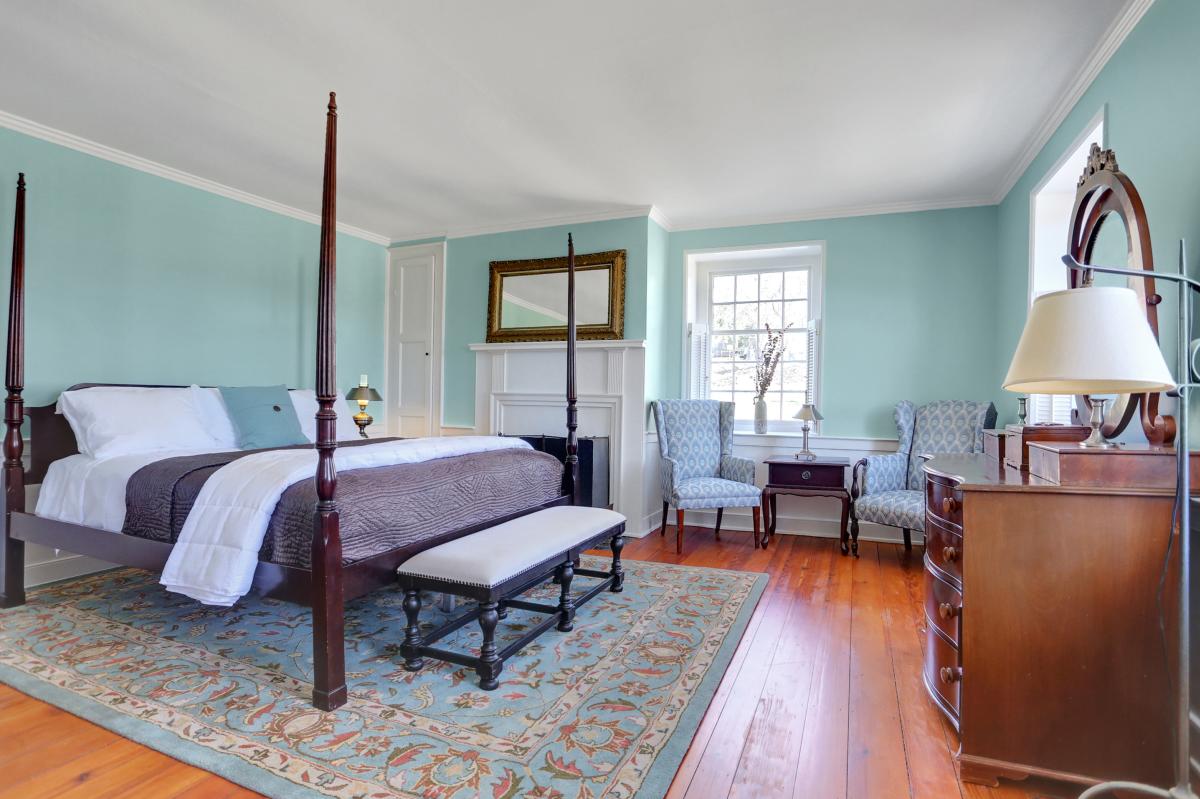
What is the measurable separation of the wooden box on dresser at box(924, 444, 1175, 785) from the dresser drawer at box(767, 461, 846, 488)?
2.64 m

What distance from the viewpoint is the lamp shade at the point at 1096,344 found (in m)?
1.40

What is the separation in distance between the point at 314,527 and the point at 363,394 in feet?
10.8

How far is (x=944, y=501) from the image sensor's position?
2.04 m

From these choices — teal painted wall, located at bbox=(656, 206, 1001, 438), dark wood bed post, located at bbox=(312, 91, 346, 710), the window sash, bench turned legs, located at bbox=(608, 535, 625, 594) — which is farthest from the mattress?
teal painted wall, located at bbox=(656, 206, 1001, 438)

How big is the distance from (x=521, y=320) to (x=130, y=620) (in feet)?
10.9

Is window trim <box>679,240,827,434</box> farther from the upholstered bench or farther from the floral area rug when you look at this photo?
the upholstered bench

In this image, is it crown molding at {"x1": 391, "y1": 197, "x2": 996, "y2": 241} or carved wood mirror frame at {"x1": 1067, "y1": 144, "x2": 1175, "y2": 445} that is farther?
crown molding at {"x1": 391, "y1": 197, "x2": 996, "y2": 241}

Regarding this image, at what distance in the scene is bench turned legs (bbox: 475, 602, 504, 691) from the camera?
222 centimetres

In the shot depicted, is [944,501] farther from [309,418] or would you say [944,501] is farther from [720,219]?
[309,418]

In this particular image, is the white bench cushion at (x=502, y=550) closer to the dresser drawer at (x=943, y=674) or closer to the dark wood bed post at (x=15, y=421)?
the dresser drawer at (x=943, y=674)

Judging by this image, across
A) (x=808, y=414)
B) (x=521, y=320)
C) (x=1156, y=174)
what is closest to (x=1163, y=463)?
(x=1156, y=174)

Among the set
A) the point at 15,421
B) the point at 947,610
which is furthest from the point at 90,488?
the point at 947,610

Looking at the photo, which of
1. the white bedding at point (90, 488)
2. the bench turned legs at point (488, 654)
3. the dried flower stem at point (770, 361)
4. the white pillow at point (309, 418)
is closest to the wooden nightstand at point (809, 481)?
the dried flower stem at point (770, 361)

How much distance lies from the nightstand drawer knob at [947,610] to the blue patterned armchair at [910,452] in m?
2.05
